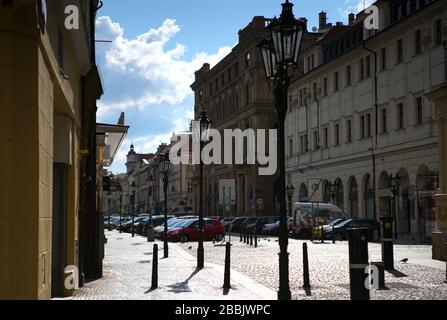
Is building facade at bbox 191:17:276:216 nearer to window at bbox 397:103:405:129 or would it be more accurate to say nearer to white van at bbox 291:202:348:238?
white van at bbox 291:202:348:238

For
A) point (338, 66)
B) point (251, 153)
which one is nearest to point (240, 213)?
point (251, 153)

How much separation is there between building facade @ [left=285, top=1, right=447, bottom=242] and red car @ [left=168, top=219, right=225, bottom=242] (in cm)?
1195

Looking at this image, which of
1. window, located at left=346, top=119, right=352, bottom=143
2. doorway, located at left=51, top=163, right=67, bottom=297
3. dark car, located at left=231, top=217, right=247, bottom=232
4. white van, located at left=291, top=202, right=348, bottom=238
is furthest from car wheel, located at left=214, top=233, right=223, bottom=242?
doorway, located at left=51, top=163, right=67, bottom=297

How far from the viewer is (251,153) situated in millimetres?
90000

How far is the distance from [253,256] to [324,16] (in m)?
62.8

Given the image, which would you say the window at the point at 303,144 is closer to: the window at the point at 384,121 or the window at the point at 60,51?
the window at the point at 384,121

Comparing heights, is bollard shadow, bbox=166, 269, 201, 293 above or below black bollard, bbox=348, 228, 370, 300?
below

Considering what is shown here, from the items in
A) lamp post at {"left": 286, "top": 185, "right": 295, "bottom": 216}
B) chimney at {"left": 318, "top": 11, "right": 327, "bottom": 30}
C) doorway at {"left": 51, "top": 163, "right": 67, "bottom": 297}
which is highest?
chimney at {"left": 318, "top": 11, "right": 327, "bottom": 30}

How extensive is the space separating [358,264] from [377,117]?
4763 cm

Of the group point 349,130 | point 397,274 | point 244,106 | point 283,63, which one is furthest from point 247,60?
point 283,63

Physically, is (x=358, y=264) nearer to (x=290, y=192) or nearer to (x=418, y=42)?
(x=418, y=42)

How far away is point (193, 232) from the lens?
1820 inches

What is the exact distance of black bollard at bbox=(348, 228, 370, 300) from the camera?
30.2 ft
